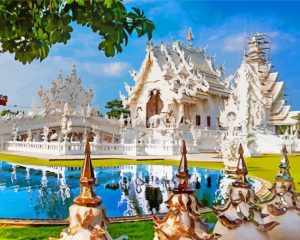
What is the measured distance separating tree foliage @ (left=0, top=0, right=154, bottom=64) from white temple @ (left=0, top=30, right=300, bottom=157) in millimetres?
17071

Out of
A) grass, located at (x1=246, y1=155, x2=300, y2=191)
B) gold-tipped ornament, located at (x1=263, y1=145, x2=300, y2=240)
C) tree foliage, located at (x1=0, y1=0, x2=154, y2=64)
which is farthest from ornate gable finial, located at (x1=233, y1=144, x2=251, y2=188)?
grass, located at (x1=246, y1=155, x2=300, y2=191)

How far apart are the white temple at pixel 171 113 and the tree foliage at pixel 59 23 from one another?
56.0 feet

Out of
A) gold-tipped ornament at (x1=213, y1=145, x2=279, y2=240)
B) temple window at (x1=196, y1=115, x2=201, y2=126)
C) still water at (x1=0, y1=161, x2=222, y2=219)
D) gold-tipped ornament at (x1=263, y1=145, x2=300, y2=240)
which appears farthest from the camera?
temple window at (x1=196, y1=115, x2=201, y2=126)

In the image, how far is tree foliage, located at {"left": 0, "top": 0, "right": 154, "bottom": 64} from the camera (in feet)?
7.31

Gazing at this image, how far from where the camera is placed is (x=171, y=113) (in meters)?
30.3

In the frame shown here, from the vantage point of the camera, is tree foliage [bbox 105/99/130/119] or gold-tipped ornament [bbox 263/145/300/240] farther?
tree foliage [bbox 105/99/130/119]

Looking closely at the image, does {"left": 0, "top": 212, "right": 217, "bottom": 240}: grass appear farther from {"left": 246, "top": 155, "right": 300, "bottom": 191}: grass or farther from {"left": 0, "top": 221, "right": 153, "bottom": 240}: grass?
{"left": 246, "top": 155, "right": 300, "bottom": 191}: grass

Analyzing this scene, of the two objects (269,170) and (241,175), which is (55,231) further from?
(269,170)

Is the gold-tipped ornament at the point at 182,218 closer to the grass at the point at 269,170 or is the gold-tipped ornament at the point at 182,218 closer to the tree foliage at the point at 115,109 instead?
the grass at the point at 269,170

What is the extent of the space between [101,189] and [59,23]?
741 cm

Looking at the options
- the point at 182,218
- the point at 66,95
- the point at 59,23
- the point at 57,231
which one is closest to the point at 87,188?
the point at 182,218

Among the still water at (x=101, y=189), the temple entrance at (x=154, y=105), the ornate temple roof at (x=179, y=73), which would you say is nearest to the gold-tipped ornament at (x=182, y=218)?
the still water at (x=101, y=189)

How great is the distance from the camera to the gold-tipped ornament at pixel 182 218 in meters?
1.55

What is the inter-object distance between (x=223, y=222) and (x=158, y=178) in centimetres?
951
